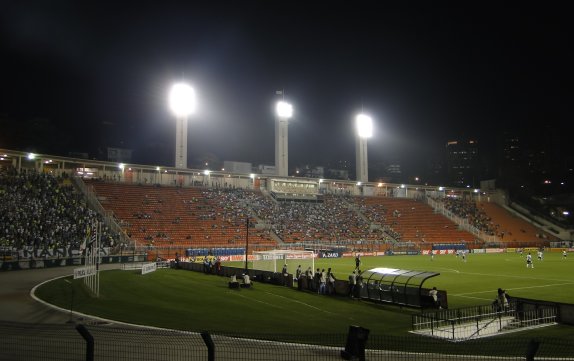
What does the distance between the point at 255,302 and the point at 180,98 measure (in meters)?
50.2

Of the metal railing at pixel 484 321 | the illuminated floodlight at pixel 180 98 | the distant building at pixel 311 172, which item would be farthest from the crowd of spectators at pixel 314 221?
the distant building at pixel 311 172

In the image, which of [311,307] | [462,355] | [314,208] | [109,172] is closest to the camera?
[462,355]

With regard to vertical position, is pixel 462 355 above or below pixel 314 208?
below

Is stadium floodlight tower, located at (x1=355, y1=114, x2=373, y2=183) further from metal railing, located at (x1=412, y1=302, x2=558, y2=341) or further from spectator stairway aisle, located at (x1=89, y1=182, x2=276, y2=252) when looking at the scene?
metal railing, located at (x1=412, y1=302, x2=558, y2=341)

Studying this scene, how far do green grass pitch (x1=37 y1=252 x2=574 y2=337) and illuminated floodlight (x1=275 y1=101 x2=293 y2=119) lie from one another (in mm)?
47107

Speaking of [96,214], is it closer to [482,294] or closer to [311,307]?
[311,307]

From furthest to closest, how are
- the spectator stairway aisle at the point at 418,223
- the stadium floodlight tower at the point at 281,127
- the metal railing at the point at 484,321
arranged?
the stadium floodlight tower at the point at 281,127, the spectator stairway aisle at the point at 418,223, the metal railing at the point at 484,321

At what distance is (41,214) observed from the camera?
158 ft

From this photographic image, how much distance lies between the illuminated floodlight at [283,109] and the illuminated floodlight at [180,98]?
16.2 meters

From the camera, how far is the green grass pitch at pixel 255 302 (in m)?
18.8

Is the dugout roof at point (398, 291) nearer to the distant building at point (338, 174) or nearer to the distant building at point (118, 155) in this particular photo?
the distant building at point (118, 155)

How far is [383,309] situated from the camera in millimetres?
23422

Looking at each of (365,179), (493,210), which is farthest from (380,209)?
(493,210)

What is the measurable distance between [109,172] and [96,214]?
16.9 m
